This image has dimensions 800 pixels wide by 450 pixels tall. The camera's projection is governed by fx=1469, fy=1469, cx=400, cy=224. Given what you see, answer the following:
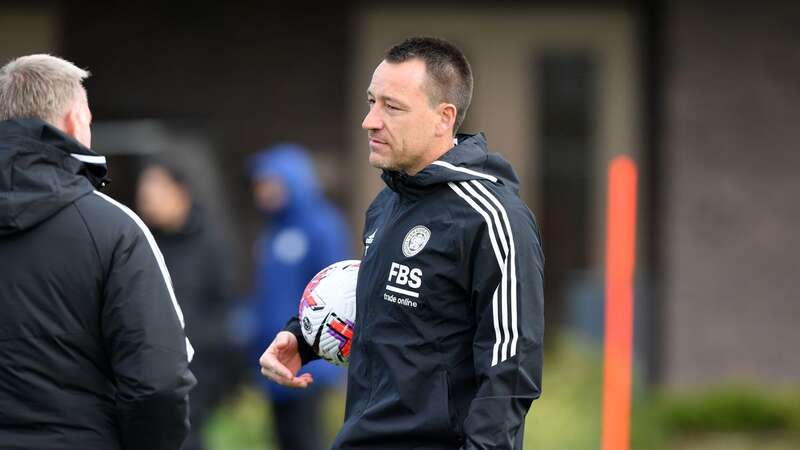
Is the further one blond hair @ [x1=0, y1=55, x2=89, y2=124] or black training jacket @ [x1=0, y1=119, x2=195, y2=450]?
blond hair @ [x1=0, y1=55, x2=89, y2=124]

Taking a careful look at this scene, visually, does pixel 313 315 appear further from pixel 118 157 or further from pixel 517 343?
pixel 118 157

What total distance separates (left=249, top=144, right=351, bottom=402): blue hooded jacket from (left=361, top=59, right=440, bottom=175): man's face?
452 cm

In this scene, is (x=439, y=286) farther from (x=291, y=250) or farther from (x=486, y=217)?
(x=291, y=250)

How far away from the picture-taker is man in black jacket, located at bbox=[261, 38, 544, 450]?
4.17m

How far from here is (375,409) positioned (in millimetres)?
4305

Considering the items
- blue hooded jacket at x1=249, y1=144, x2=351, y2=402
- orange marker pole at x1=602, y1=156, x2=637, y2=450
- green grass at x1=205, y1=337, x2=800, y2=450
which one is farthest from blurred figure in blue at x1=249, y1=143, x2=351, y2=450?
orange marker pole at x1=602, y1=156, x2=637, y2=450

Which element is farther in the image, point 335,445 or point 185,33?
point 185,33

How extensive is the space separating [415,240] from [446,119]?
16.5 inches

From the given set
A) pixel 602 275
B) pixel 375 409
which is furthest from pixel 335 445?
pixel 602 275

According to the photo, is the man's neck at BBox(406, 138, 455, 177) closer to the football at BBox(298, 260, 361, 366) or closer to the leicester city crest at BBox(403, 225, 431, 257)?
the leicester city crest at BBox(403, 225, 431, 257)

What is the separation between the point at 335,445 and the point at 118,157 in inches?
309

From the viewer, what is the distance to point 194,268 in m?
8.51

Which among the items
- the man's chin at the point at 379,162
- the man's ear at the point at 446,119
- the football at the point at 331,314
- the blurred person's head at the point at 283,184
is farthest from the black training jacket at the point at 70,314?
the blurred person's head at the point at 283,184

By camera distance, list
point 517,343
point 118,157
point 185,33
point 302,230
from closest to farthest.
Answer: point 517,343 < point 302,230 < point 118,157 < point 185,33
